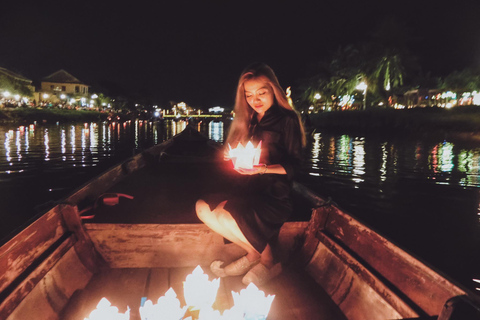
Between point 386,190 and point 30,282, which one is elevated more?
point 30,282

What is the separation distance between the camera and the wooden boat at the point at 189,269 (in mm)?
2158

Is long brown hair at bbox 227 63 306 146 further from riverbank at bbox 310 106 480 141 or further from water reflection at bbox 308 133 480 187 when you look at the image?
riverbank at bbox 310 106 480 141

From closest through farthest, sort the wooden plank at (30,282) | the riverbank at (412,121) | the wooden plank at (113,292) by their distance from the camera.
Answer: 1. the wooden plank at (30,282)
2. the wooden plank at (113,292)
3. the riverbank at (412,121)

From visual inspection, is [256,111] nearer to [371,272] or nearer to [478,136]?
[371,272]

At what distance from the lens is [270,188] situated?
2.67 metres

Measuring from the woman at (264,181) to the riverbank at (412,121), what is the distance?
22.6 m

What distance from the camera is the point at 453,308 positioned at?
4.64 feet

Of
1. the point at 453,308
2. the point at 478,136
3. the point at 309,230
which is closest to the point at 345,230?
the point at 309,230

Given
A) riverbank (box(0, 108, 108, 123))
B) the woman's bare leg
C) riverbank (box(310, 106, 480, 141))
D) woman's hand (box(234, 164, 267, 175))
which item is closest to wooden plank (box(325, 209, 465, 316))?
the woman's bare leg

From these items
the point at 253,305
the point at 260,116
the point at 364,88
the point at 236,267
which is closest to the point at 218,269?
the point at 236,267

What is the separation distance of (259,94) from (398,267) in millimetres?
1719

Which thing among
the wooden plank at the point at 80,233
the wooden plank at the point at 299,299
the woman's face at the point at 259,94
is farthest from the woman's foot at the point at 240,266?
the woman's face at the point at 259,94

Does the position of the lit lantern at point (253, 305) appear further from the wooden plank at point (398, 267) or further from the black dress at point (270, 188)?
the wooden plank at point (398, 267)

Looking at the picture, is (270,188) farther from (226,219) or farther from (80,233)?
(80,233)
